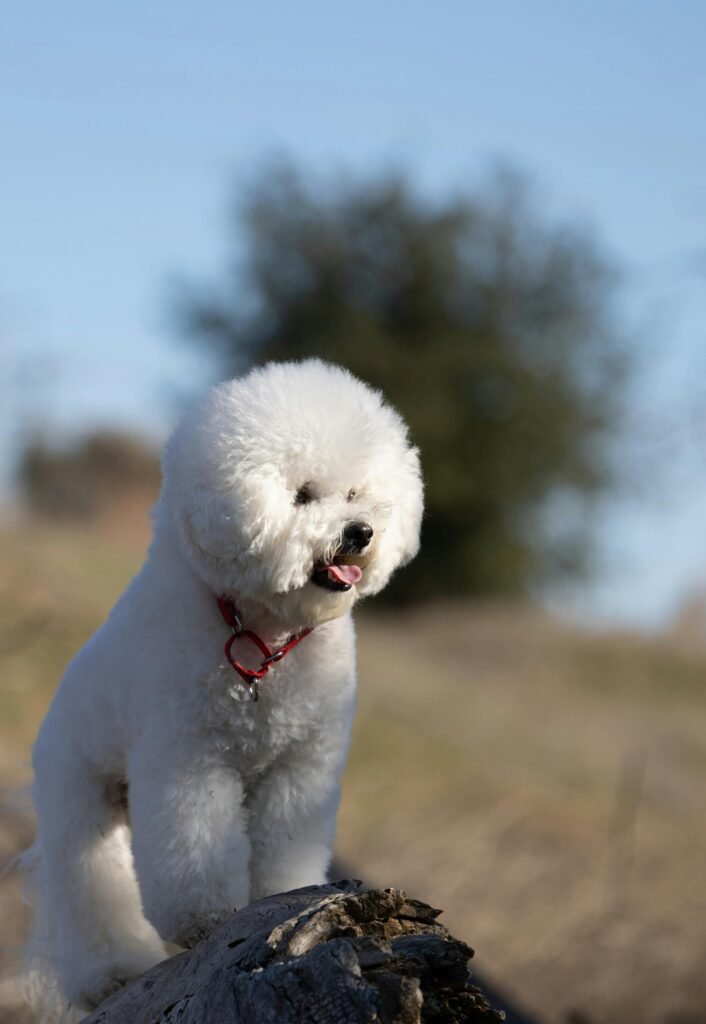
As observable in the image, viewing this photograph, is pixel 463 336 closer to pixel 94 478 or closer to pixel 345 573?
pixel 94 478

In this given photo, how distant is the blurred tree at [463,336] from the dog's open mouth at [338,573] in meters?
18.4

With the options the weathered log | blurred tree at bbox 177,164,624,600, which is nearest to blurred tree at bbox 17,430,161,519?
blurred tree at bbox 177,164,624,600

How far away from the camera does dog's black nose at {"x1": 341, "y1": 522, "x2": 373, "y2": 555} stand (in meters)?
2.73

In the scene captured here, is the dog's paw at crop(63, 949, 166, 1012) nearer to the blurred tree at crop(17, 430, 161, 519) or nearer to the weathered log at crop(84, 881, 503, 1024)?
the weathered log at crop(84, 881, 503, 1024)

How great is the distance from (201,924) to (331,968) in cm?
74

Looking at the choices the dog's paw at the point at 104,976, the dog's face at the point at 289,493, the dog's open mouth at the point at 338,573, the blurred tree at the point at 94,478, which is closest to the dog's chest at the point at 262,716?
the dog's face at the point at 289,493

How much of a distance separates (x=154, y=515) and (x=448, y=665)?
13.8m

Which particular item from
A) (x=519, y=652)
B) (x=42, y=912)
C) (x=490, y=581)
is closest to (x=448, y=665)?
(x=519, y=652)

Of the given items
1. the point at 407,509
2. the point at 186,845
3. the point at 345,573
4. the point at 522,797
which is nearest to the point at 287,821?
the point at 186,845

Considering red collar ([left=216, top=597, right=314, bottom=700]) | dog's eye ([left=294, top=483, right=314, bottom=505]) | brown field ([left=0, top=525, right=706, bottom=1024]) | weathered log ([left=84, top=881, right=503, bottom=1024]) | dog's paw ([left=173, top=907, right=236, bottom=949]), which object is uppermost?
brown field ([left=0, top=525, right=706, bottom=1024])

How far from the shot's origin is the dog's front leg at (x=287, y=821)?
300cm

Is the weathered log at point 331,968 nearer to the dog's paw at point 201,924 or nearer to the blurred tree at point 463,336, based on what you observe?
the dog's paw at point 201,924

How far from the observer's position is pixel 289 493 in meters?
2.78

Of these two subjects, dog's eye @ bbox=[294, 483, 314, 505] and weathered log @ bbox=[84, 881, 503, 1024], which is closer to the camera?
weathered log @ bbox=[84, 881, 503, 1024]
